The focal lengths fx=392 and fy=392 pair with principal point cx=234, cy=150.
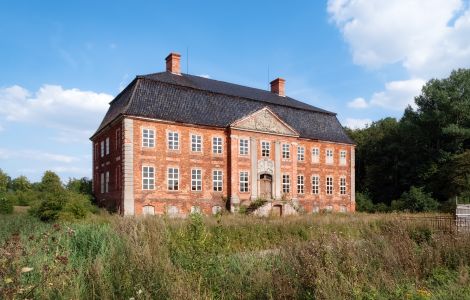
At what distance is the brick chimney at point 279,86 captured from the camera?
37.8 m

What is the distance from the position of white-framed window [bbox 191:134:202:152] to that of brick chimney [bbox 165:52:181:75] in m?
6.40

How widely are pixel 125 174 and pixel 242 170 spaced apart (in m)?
8.86

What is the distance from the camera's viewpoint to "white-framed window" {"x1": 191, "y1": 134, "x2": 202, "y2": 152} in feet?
90.4

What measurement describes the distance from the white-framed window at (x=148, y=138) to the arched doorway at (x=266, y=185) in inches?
360

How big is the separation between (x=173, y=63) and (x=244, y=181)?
1080 cm

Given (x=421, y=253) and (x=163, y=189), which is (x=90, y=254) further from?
(x=163, y=189)

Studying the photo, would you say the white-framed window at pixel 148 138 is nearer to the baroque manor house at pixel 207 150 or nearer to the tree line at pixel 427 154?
the baroque manor house at pixel 207 150

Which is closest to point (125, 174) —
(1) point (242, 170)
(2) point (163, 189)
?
(2) point (163, 189)

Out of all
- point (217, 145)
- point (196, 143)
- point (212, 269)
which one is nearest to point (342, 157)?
point (217, 145)

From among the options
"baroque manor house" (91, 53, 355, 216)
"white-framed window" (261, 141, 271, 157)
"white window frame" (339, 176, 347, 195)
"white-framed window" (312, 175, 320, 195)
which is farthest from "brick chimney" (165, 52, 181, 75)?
"white window frame" (339, 176, 347, 195)

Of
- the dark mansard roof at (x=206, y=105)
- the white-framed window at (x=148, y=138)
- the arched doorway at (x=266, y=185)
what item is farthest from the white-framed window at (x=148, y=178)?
the arched doorway at (x=266, y=185)

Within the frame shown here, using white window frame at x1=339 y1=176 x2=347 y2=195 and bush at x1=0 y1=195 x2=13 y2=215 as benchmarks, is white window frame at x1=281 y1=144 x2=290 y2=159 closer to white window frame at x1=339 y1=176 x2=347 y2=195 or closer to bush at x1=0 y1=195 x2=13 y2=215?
white window frame at x1=339 y1=176 x2=347 y2=195

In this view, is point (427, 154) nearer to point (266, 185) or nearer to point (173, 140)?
point (266, 185)

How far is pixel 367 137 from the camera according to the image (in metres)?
51.0
